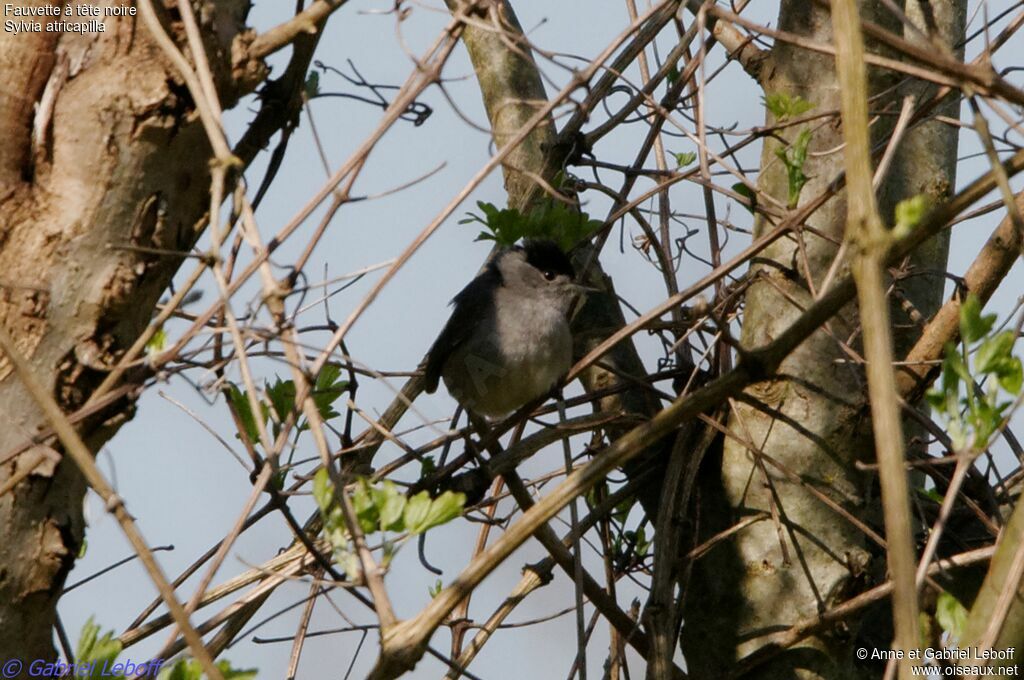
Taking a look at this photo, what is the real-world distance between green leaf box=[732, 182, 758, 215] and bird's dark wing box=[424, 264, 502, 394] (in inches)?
59.9

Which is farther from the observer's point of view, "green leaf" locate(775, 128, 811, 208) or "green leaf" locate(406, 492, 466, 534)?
"green leaf" locate(775, 128, 811, 208)

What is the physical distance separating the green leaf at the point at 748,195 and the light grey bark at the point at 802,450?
12 cm

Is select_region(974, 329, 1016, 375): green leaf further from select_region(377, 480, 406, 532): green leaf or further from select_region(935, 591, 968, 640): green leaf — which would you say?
select_region(377, 480, 406, 532): green leaf

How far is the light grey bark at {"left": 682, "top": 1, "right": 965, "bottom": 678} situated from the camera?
9.78ft

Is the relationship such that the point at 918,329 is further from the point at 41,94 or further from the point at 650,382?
the point at 41,94

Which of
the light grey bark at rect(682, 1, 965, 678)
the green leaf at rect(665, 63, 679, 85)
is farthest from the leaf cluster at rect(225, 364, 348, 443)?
the green leaf at rect(665, 63, 679, 85)

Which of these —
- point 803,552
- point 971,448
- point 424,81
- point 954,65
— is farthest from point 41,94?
point 803,552

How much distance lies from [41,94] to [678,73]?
2.04m

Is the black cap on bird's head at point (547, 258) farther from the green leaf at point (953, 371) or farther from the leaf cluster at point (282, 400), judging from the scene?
the green leaf at point (953, 371)

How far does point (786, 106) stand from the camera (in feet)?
9.74

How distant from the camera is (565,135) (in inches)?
136

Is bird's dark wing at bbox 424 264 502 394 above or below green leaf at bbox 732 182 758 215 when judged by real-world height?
above

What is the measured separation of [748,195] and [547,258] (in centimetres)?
116

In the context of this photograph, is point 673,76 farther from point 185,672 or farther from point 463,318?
point 185,672
